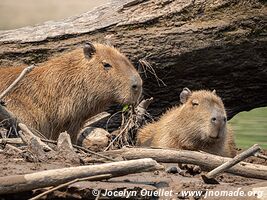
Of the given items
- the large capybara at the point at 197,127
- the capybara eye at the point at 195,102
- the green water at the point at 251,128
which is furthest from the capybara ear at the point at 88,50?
the green water at the point at 251,128

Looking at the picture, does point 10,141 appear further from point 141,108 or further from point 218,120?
point 141,108

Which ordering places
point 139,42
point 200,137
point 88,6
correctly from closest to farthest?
point 200,137, point 139,42, point 88,6

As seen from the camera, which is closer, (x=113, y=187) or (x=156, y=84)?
(x=113, y=187)

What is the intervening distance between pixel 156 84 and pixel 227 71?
86cm

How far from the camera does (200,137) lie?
8.71 metres

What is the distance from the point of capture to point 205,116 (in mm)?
8688

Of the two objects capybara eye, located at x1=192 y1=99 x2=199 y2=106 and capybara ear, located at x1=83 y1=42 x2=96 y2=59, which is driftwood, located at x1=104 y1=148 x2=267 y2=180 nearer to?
capybara eye, located at x1=192 y1=99 x2=199 y2=106

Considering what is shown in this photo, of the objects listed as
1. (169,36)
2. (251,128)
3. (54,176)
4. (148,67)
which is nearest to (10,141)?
(54,176)

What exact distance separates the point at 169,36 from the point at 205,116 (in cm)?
154

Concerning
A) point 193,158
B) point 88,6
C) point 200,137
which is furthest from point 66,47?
point 88,6

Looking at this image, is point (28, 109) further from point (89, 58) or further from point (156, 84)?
point (156, 84)

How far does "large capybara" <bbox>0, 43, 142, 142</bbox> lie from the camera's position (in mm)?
9016

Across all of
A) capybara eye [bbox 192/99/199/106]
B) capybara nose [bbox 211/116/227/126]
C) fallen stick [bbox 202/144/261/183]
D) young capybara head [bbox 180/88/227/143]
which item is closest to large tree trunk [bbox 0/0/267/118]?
young capybara head [bbox 180/88/227/143]

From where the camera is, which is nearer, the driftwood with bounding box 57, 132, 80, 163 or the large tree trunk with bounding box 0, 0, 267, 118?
the driftwood with bounding box 57, 132, 80, 163
